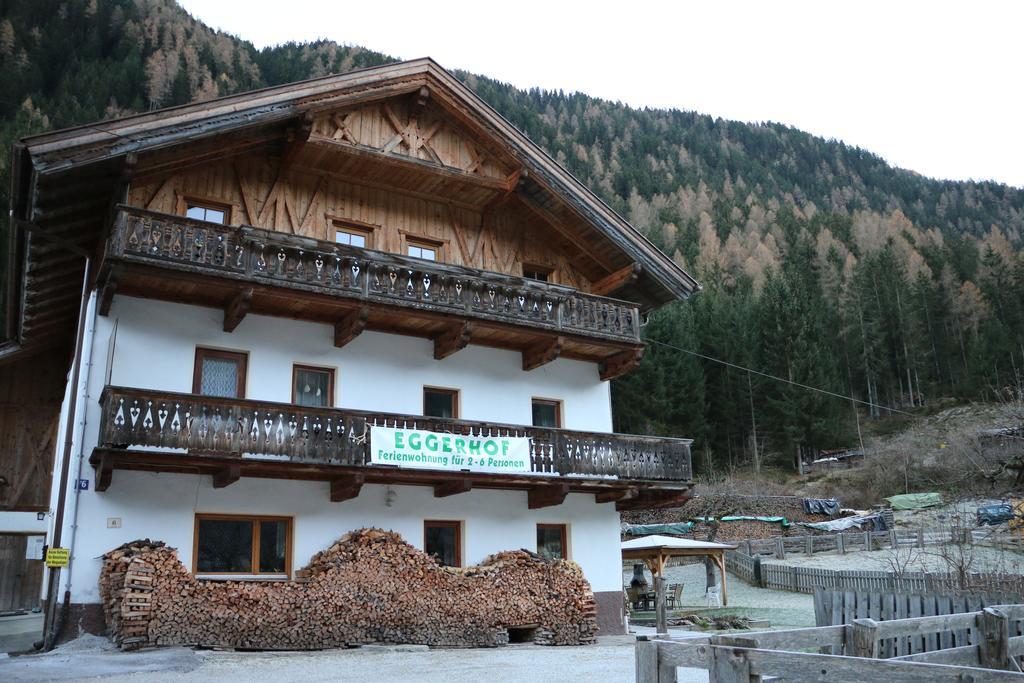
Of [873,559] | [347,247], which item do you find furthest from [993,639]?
[873,559]

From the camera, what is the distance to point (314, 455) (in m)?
17.8

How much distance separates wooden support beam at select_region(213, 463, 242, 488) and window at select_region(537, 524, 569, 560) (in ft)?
26.5

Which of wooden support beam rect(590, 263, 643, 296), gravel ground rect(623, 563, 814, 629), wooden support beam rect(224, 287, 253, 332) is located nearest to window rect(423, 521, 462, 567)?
wooden support beam rect(224, 287, 253, 332)

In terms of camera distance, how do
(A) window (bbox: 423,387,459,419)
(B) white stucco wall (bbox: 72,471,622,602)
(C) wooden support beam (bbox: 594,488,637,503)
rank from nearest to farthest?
(B) white stucco wall (bbox: 72,471,622,602), (A) window (bbox: 423,387,459,419), (C) wooden support beam (bbox: 594,488,637,503)

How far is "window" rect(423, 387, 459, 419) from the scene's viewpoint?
70.7 ft

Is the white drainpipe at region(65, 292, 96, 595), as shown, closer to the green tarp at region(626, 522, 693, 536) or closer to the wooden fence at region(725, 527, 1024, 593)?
the wooden fence at region(725, 527, 1024, 593)

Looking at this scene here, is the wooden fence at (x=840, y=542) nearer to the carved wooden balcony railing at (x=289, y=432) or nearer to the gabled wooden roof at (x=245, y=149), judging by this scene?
the gabled wooden roof at (x=245, y=149)

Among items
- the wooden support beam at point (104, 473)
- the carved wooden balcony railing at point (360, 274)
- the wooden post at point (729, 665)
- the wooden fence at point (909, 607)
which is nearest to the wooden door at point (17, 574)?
the wooden support beam at point (104, 473)

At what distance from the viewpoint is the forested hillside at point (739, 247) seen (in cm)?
6456

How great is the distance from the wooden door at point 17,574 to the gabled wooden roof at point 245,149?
9309 millimetres

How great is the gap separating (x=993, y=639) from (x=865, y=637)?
2.38 meters

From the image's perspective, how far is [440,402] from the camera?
71.4 ft

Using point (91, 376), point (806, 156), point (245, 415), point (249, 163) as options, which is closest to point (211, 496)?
point (245, 415)

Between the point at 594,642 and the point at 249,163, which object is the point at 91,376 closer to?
the point at 249,163
